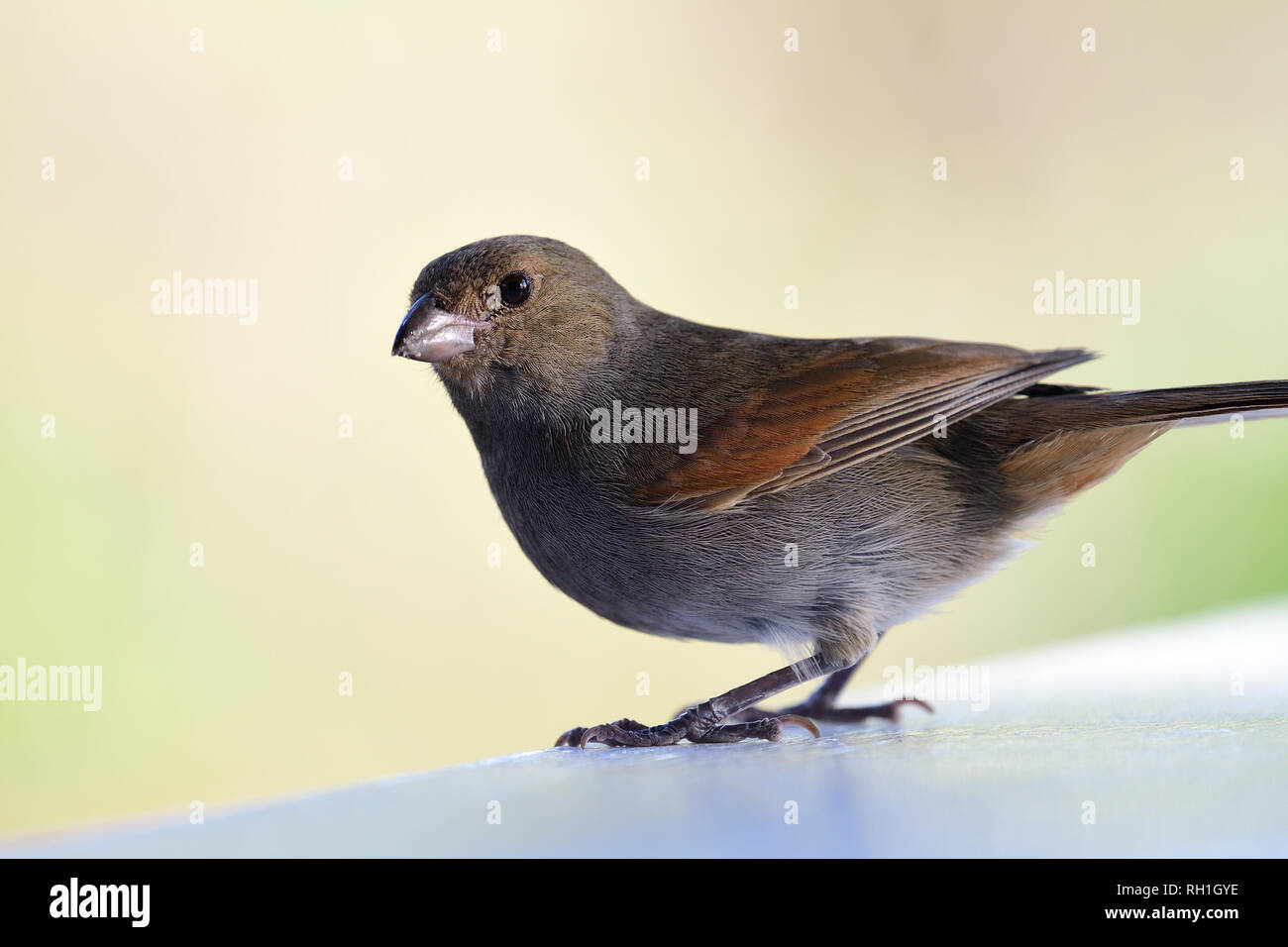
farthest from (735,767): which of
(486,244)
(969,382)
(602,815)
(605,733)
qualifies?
(486,244)

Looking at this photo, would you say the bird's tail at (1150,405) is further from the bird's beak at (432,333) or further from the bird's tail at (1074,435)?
the bird's beak at (432,333)

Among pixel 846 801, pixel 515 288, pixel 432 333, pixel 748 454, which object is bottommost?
pixel 846 801

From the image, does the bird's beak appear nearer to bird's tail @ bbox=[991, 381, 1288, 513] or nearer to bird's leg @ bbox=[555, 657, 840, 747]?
bird's leg @ bbox=[555, 657, 840, 747]

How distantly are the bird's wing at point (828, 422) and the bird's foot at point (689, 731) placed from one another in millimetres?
554

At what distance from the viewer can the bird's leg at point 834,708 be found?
3.35 metres

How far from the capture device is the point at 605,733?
2.96 m

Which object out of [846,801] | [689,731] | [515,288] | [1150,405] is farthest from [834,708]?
[515,288]

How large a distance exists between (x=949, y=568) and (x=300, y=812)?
1729 millimetres

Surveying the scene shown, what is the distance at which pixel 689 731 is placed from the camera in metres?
2.89

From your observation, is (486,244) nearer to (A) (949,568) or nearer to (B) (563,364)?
(B) (563,364)

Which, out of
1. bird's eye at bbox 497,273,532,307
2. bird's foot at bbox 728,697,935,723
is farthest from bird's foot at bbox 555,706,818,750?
bird's eye at bbox 497,273,532,307

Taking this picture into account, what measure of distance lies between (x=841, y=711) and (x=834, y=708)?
3 cm

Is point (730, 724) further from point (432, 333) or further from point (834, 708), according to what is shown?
point (432, 333)

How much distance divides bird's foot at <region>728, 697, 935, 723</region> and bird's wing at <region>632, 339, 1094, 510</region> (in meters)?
0.84
